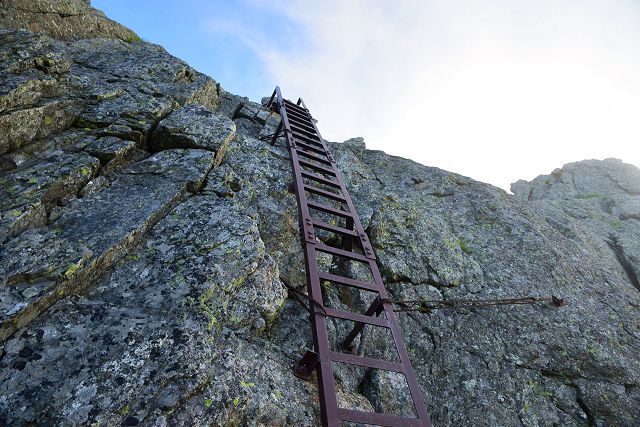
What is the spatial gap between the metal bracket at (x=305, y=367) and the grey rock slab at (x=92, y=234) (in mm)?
2899

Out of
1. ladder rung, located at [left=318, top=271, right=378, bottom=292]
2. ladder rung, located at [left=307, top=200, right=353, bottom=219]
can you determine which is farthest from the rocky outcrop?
ladder rung, located at [left=318, top=271, right=378, bottom=292]

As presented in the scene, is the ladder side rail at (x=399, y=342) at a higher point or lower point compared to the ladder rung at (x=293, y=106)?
lower

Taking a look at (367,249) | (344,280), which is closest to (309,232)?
(344,280)

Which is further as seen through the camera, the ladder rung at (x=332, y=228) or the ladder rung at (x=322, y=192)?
the ladder rung at (x=322, y=192)

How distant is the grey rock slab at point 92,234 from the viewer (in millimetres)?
4480

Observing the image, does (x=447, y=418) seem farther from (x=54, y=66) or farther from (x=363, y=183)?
(x=54, y=66)

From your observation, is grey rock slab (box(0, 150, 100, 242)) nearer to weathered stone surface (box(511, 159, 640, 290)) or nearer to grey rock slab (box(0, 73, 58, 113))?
grey rock slab (box(0, 73, 58, 113))

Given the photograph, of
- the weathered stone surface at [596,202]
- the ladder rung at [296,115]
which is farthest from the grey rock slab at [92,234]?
the weathered stone surface at [596,202]

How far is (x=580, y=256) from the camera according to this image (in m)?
10.3

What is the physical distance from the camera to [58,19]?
480 inches

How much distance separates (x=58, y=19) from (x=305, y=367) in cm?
1342

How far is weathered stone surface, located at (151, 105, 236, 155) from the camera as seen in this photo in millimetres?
8141

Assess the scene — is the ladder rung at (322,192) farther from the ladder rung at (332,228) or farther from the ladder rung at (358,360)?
the ladder rung at (358,360)

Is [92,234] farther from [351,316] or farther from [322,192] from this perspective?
[322,192]
